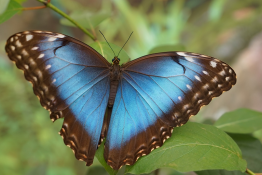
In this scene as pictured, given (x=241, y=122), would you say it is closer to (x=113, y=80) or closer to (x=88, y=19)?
(x=113, y=80)

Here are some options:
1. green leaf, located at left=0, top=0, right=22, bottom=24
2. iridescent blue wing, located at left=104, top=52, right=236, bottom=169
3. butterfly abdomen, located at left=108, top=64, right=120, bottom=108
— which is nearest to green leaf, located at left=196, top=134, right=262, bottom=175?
iridescent blue wing, located at left=104, top=52, right=236, bottom=169

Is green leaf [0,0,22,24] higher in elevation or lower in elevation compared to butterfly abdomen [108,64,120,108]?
higher

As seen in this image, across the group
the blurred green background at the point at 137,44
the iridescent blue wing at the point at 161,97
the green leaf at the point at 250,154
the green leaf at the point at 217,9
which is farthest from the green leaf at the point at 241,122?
the green leaf at the point at 217,9

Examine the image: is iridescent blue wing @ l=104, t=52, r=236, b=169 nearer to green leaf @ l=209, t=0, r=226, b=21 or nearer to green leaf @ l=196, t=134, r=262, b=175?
green leaf @ l=196, t=134, r=262, b=175

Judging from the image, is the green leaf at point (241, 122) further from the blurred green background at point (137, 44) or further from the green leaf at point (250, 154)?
the blurred green background at point (137, 44)

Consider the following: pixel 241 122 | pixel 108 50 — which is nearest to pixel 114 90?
pixel 108 50

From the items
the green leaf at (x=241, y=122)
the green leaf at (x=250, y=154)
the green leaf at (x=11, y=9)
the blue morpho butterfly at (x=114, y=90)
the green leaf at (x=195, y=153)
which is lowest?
the green leaf at (x=250, y=154)

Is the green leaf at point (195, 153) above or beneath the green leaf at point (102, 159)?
beneath

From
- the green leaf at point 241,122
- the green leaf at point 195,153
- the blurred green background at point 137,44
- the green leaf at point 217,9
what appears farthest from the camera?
the green leaf at point 217,9
